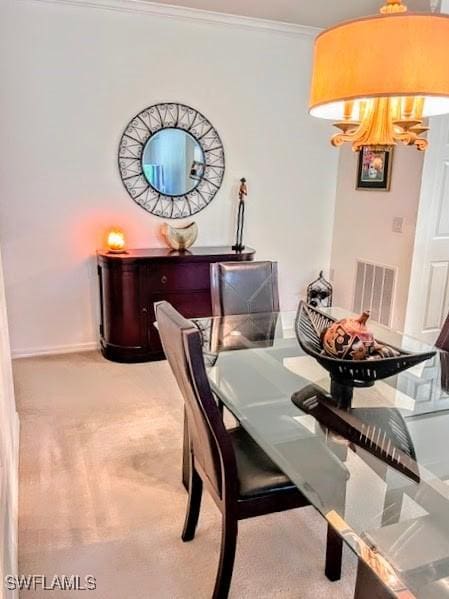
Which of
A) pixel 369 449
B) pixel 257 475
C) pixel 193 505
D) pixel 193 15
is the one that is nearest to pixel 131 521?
pixel 193 505

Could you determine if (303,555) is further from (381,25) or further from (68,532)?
(381,25)

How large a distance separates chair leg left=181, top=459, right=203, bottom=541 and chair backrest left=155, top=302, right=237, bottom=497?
218 millimetres

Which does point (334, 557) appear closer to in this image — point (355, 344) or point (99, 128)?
point (355, 344)

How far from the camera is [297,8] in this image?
11.7ft

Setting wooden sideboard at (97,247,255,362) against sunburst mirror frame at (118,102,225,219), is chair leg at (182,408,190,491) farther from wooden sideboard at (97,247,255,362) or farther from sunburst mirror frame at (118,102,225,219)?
sunburst mirror frame at (118,102,225,219)

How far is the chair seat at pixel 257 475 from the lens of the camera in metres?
1.56

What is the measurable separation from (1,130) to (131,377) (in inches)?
79.8

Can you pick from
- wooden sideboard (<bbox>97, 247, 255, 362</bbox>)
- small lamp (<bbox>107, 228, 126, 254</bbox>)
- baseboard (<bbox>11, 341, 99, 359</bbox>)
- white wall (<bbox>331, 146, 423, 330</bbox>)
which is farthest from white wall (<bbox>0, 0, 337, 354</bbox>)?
white wall (<bbox>331, 146, 423, 330</bbox>)

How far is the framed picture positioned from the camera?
3.92m

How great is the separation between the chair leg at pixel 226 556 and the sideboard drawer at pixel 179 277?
2.36 m

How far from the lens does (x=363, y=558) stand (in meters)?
1.07

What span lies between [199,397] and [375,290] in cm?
310

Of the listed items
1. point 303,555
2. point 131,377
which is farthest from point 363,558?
point 131,377
